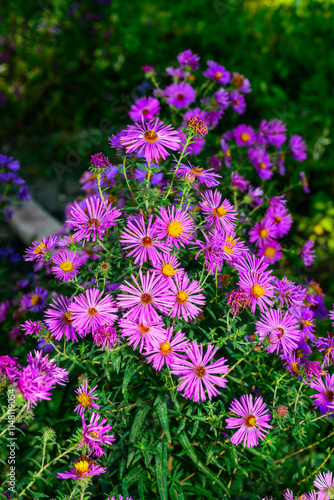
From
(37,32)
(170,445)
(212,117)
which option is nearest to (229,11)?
(37,32)

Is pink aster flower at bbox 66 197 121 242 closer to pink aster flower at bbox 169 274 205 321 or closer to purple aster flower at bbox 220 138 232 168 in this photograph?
pink aster flower at bbox 169 274 205 321

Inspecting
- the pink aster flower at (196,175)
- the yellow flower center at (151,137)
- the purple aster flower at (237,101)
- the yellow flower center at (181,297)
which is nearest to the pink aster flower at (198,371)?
the yellow flower center at (181,297)

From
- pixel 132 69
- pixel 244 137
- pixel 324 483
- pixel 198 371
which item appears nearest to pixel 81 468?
pixel 198 371

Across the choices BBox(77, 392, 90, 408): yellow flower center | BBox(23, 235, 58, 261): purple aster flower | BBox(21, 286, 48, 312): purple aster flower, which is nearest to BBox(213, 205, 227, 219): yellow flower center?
BBox(23, 235, 58, 261): purple aster flower

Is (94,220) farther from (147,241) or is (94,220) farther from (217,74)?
(217,74)

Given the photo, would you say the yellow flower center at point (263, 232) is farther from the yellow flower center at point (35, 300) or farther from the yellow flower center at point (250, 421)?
the yellow flower center at point (35, 300)
